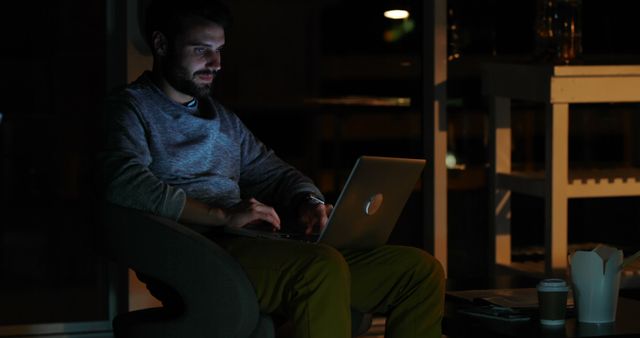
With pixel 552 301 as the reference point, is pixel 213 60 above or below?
above

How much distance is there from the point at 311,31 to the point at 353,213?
1472mm

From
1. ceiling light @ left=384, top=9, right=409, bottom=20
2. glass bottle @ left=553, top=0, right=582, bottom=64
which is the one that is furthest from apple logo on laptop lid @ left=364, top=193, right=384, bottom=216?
ceiling light @ left=384, top=9, right=409, bottom=20

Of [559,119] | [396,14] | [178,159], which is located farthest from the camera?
[396,14]

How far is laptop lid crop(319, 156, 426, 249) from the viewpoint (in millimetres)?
2975

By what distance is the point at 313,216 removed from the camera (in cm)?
325

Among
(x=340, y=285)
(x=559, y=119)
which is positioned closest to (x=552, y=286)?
(x=340, y=285)

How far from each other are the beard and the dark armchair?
416mm

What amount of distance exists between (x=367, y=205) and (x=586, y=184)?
1.29 m

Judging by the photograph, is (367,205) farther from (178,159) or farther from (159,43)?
(159,43)

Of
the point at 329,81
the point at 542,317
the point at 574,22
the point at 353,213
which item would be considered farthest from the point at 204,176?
the point at 574,22

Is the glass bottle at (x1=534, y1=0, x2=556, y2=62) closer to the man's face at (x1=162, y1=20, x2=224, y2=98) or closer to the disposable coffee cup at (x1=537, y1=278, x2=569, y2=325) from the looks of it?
the man's face at (x1=162, y1=20, x2=224, y2=98)

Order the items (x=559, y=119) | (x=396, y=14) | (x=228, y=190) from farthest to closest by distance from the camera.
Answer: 1. (x=396, y=14)
2. (x=559, y=119)
3. (x=228, y=190)

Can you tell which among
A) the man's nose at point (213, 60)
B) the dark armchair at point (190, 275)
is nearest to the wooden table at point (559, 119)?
the man's nose at point (213, 60)

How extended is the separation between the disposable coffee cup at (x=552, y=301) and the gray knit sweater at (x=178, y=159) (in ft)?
2.46
